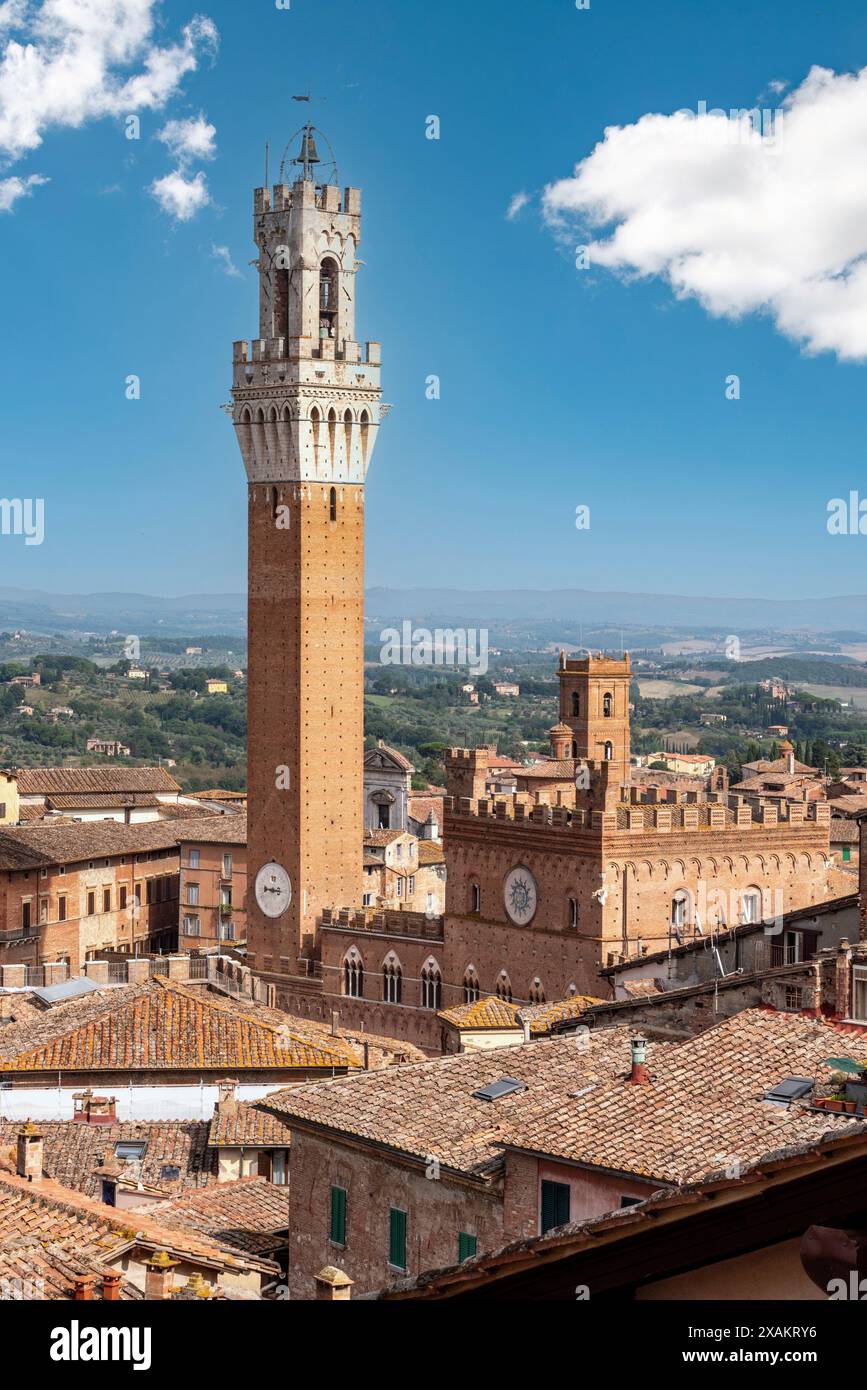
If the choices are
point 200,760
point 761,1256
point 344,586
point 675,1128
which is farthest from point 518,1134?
point 200,760

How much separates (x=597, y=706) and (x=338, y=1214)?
46.1 m

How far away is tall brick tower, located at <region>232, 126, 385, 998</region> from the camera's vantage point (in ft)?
167

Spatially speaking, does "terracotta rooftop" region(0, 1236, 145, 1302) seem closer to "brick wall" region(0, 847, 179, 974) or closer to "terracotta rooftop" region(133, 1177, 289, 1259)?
"terracotta rooftop" region(133, 1177, 289, 1259)

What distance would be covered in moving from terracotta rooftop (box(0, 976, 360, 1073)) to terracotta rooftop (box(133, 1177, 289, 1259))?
18.3ft

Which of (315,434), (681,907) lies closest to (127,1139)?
(681,907)

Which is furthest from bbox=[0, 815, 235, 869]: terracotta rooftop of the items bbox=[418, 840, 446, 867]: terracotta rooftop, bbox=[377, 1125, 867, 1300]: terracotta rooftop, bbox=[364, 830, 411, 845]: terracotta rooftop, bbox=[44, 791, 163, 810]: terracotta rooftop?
bbox=[377, 1125, 867, 1300]: terracotta rooftop

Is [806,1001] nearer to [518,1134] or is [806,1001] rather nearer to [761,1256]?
[518,1134]

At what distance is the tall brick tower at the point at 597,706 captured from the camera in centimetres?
6169

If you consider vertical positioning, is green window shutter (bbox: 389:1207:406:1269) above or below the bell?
below

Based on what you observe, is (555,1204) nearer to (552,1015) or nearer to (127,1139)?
(127,1139)

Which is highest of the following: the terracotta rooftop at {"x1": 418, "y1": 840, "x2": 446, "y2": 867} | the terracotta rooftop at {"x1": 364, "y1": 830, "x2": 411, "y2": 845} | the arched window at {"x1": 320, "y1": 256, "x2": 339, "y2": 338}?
the arched window at {"x1": 320, "y1": 256, "x2": 339, "y2": 338}

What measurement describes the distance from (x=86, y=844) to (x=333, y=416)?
15.1m

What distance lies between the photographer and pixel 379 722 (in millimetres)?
153125

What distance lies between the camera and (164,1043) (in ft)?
90.0
